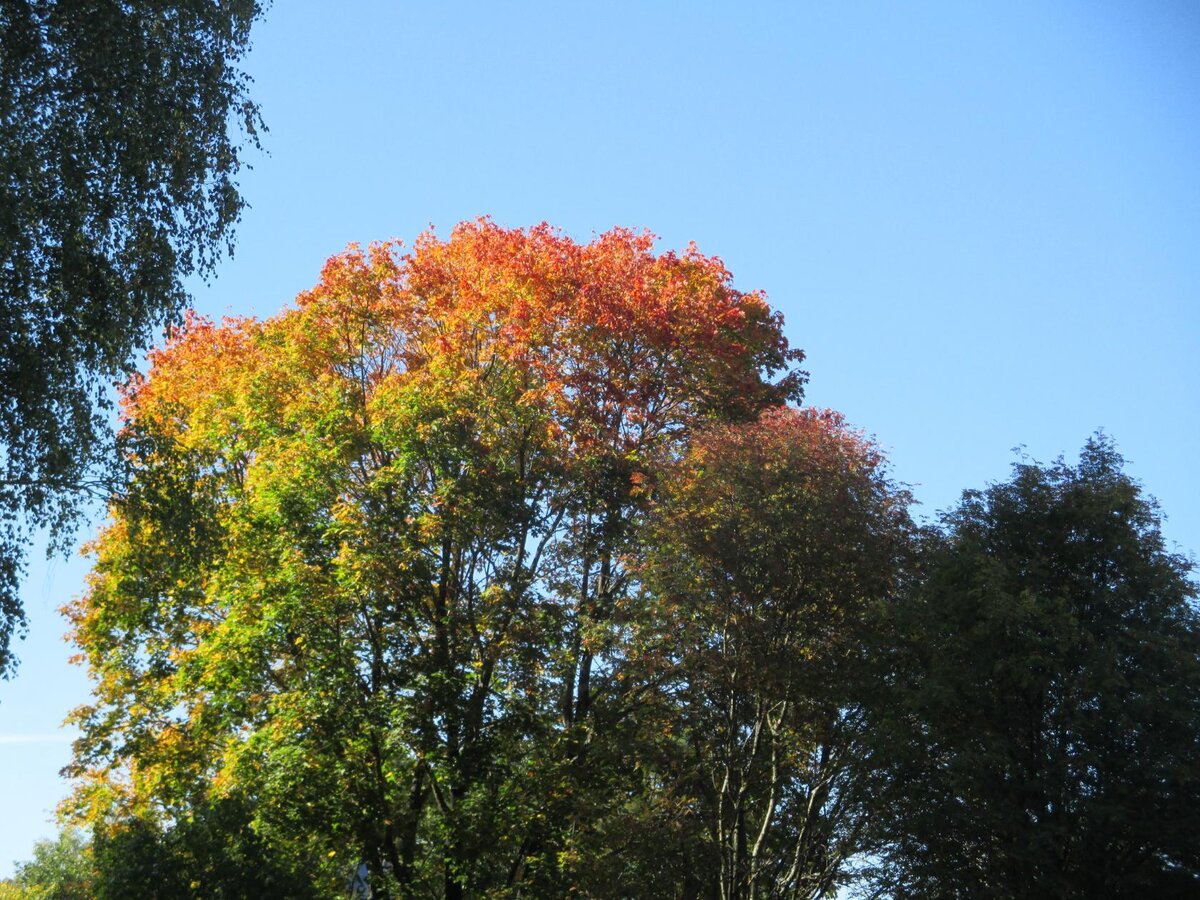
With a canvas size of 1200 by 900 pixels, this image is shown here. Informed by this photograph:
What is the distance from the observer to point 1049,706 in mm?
18938

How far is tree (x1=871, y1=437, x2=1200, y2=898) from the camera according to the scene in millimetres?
17688

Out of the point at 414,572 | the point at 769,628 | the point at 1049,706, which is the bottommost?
the point at 1049,706

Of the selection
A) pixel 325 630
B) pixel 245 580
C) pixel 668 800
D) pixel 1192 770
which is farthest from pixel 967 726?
pixel 245 580

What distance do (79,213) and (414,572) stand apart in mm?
10458

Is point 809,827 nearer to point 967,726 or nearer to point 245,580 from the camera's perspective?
point 967,726

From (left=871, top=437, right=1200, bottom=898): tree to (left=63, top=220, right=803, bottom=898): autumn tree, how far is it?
5.45 metres

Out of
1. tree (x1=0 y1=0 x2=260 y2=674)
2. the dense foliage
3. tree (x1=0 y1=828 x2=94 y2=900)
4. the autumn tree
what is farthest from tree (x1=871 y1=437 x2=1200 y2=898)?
tree (x1=0 y1=828 x2=94 y2=900)

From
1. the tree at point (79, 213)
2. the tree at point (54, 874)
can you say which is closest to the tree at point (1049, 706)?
the tree at point (79, 213)

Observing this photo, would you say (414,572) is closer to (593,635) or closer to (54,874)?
(593,635)

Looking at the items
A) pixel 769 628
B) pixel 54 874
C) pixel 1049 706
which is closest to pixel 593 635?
pixel 769 628

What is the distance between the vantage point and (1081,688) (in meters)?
18.1

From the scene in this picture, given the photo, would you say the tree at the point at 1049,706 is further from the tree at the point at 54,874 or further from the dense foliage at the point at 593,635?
the tree at the point at 54,874

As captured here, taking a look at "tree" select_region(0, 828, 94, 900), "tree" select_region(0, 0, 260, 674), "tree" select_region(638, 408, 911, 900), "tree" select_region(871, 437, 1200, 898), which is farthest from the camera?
"tree" select_region(0, 828, 94, 900)

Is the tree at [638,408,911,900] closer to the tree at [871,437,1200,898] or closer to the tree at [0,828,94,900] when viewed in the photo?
the tree at [871,437,1200,898]
